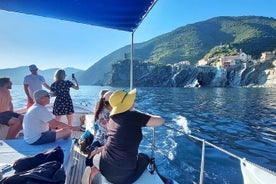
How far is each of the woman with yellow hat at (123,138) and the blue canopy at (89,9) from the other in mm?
1713

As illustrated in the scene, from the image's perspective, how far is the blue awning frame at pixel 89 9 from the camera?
138 inches

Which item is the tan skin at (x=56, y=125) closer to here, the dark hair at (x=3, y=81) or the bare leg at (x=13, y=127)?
the bare leg at (x=13, y=127)

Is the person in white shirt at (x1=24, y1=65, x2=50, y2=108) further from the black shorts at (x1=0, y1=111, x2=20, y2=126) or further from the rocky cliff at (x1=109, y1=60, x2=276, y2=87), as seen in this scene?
the rocky cliff at (x1=109, y1=60, x2=276, y2=87)

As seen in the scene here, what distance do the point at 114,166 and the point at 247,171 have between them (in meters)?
1.24

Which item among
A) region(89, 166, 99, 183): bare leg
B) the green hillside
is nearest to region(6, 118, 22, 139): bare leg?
region(89, 166, 99, 183): bare leg

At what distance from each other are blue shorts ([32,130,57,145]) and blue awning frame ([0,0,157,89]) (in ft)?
6.28

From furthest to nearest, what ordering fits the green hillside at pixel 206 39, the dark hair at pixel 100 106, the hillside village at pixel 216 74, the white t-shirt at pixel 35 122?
1. the green hillside at pixel 206 39
2. the hillside village at pixel 216 74
3. the dark hair at pixel 100 106
4. the white t-shirt at pixel 35 122

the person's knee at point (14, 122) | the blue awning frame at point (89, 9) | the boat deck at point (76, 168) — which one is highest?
the blue awning frame at point (89, 9)

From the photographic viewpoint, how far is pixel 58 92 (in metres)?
5.16

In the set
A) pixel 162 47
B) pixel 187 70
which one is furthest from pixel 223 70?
pixel 162 47

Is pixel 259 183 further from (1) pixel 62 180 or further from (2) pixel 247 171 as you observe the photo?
(1) pixel 62 180

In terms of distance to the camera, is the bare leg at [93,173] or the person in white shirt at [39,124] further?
the person in white shirt at [39,124]

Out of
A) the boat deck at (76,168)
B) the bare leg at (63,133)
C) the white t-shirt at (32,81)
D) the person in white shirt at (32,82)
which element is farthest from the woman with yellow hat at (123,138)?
the white t-shirt at (32,81)

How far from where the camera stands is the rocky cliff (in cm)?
8490
